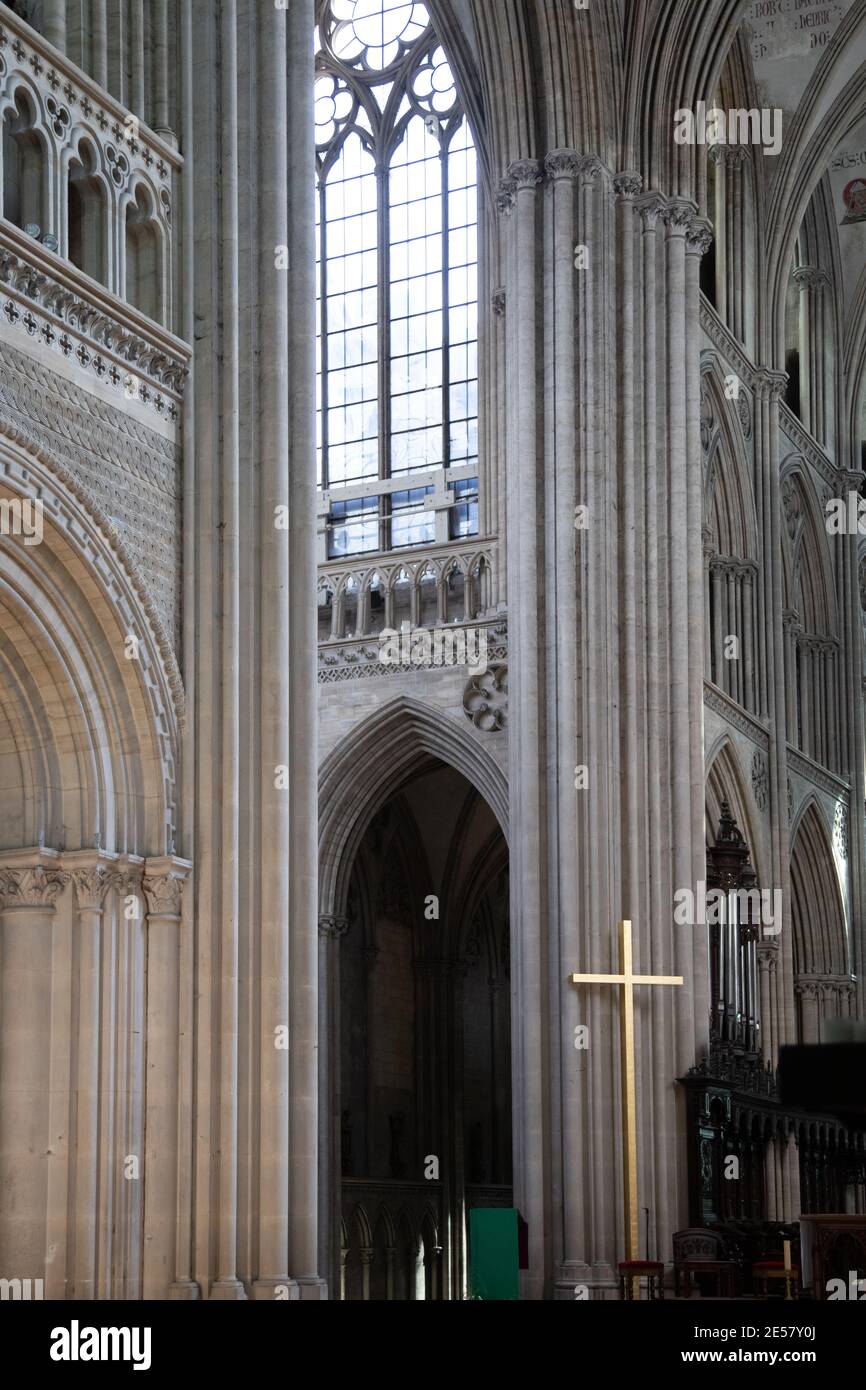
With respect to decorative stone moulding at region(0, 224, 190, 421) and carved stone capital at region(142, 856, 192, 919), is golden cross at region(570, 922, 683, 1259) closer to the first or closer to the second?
carved stone capital at region(142, 856, 192, 919)

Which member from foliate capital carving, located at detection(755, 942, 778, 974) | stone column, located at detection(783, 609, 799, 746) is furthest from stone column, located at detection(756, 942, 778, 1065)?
stone column, located at detection(783, 609, 799, 746)

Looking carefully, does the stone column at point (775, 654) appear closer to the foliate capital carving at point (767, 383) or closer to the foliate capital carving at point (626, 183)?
the foliate capital carving at point (767, 383)

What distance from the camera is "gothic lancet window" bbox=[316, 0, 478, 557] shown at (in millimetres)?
26109

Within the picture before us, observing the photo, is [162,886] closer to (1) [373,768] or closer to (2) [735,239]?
(1) [373,768]

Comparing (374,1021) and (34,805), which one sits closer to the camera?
(34,805)

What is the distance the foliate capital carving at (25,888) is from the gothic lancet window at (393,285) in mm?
14247

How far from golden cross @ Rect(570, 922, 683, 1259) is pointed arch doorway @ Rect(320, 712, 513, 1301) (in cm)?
557

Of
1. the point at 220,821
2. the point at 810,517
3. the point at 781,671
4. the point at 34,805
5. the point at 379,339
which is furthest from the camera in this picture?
the point at 810,517

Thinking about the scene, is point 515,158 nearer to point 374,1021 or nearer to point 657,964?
point 657,964

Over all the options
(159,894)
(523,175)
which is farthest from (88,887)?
(523,175)

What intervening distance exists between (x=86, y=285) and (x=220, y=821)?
3.20m

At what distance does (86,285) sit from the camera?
38.9 ft
